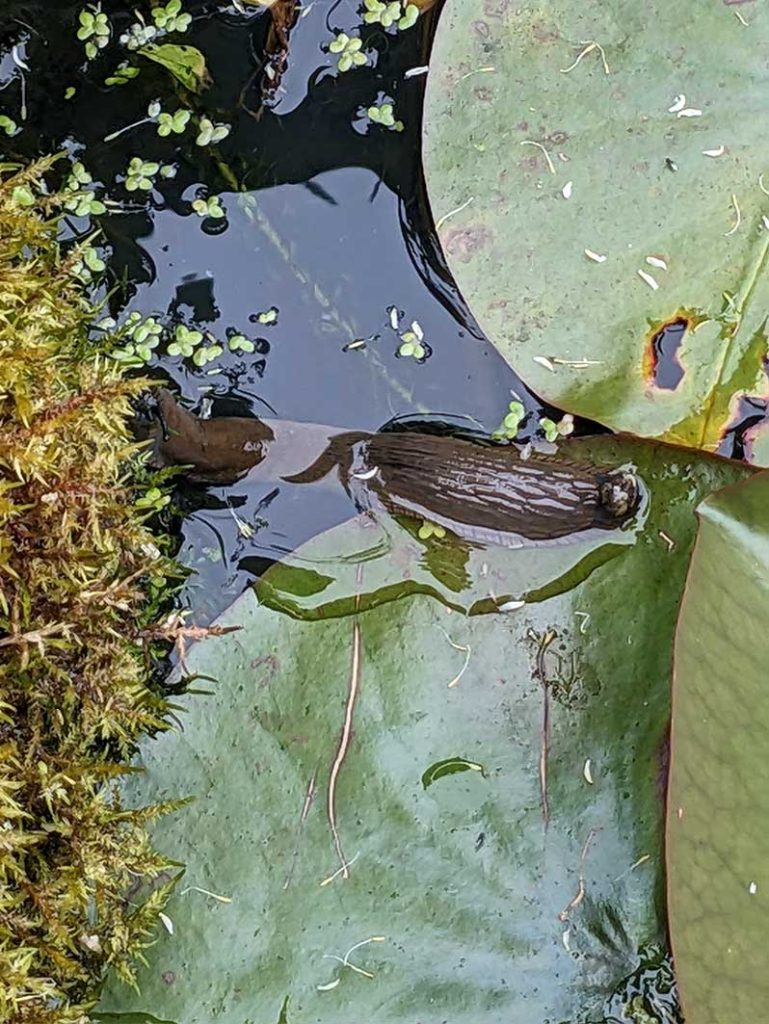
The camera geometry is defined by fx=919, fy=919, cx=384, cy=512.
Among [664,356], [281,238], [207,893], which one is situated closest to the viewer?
[207,893]

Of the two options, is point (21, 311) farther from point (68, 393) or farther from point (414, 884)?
point (414, 884)

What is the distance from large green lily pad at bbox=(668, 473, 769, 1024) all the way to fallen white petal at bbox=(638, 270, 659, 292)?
0.34 m

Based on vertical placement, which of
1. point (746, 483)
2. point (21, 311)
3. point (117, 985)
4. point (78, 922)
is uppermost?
point (21, 311)

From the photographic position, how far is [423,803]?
1.31m

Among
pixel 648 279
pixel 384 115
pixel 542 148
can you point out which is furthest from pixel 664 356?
pixel 384 115

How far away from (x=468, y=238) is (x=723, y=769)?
2.69 ft

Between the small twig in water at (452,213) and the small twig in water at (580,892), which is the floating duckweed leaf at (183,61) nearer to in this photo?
the small twig in water at (452,213)

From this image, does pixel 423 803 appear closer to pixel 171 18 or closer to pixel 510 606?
Result: pixel 510 606

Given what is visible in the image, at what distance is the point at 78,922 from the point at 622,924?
760 millimetres

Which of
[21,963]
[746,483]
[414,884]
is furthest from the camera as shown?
[414,884]

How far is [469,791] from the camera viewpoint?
133cm

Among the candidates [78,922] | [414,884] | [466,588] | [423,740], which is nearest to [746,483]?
[466,588]

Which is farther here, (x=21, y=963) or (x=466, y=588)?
(x=466, y=588)

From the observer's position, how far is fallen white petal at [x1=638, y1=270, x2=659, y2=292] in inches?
53.3
